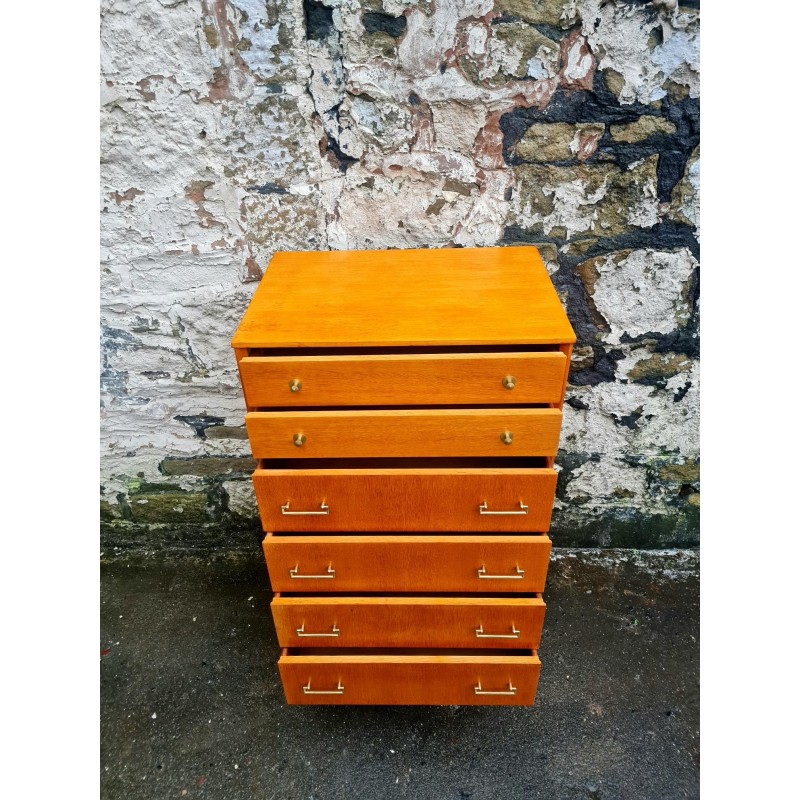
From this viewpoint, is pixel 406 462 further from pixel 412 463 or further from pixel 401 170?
pixel 401 170

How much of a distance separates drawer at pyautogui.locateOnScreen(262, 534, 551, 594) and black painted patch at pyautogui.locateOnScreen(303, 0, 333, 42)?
130cm

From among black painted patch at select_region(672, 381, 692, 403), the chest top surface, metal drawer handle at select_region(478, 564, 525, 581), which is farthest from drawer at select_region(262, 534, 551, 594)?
black painted patch at select_region(672, 381, 692, 403)

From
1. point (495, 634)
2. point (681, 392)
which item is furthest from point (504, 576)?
point (681, 392)

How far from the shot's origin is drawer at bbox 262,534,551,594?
1.34 metres

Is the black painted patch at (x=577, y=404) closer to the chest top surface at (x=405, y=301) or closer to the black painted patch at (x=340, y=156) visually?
the chest top surface at (x=405, y=301)

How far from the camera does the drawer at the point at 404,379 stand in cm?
116

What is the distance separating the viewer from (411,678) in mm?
1486

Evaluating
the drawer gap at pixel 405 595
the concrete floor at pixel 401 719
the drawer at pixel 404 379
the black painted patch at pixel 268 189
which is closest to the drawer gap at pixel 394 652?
the drawer gap at pixel 405 595

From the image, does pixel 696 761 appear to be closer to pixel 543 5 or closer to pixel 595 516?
pixel 595 516

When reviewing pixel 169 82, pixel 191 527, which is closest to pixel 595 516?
pixel 191 527

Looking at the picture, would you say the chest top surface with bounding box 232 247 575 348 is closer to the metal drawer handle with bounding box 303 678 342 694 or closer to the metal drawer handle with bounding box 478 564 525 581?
the metal drawer handle with bounding box 478 564 525 581

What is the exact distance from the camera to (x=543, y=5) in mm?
1448

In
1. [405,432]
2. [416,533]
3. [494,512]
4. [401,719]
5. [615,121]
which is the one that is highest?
[615,121]

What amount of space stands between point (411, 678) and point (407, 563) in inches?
13.9
